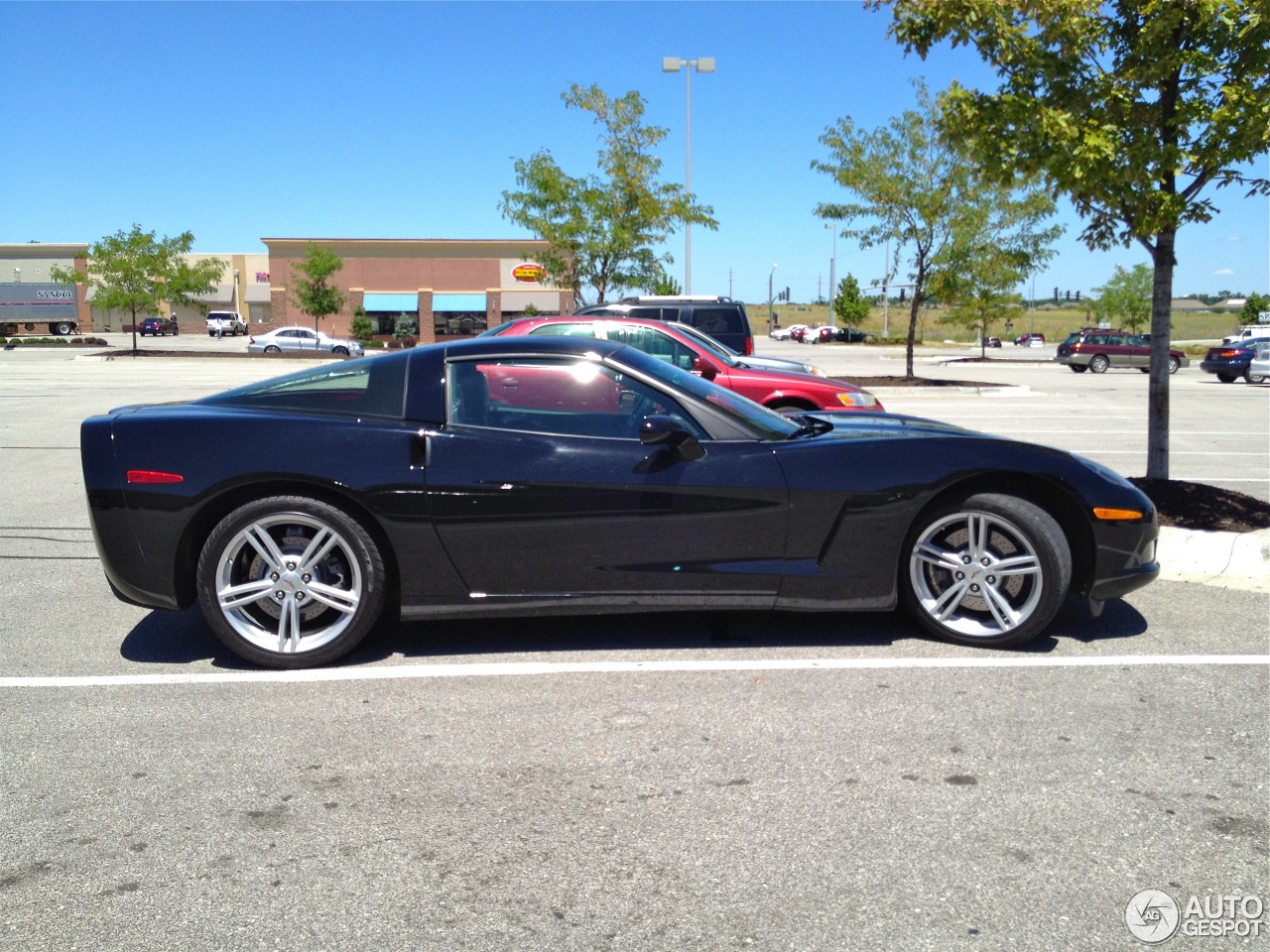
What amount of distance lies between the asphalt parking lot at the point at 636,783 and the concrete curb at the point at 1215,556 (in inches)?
18.6

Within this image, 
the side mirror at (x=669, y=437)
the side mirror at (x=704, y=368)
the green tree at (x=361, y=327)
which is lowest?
the side mirror at (x=669, y=437)

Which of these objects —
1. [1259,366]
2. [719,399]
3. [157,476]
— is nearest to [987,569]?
[719,399]

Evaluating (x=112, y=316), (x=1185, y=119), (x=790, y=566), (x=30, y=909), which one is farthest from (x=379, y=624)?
(x=112, y=316)

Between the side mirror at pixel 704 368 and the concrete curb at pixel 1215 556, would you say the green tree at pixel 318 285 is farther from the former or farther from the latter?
the concrete curb at pixel 1215 556

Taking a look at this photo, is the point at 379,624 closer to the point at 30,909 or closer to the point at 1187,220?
the point at 30,909

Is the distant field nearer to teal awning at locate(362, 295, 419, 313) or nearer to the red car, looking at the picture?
teal awning at locate(362, 295, 419, 313)

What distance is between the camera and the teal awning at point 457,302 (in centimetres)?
6159

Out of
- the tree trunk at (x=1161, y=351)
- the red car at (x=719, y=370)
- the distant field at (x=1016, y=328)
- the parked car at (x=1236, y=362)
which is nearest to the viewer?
the tree trunk at (x=1161, y=351)

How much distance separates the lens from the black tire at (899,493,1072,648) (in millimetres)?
4691

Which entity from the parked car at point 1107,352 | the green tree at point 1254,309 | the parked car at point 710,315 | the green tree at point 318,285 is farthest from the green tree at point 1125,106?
the green tree at point 1254,309

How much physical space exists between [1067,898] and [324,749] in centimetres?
248

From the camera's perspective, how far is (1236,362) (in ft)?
97.7

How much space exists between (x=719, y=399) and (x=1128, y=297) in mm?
66183

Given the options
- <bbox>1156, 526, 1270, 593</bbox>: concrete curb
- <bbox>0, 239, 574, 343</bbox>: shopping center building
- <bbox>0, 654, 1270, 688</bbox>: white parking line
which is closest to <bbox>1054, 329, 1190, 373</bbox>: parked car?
<bbox>0, 239, 574, 343</bbox>: shopping center building
